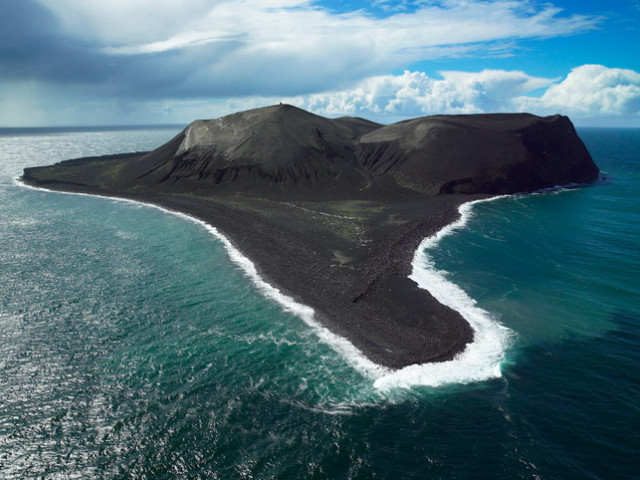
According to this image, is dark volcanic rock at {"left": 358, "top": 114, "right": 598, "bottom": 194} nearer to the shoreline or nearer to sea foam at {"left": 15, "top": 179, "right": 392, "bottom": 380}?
the shoreline

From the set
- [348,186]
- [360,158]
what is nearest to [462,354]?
[348,186]

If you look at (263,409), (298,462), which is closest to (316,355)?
(263,409)

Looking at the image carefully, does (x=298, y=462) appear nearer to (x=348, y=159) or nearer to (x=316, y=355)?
(x=316, y=355)

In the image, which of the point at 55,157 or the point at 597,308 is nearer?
the point at 597,308

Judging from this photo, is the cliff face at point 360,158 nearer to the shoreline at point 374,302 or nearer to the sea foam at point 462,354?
the shoreline at point 374,302

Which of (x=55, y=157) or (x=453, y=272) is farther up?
(x=55, y=157)

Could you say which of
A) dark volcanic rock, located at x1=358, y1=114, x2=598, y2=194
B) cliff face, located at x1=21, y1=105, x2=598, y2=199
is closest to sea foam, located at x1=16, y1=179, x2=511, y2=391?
cliff face, located at x1=21, y1=105, x2=598, y2=199

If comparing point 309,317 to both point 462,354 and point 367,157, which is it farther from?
point 367,157
